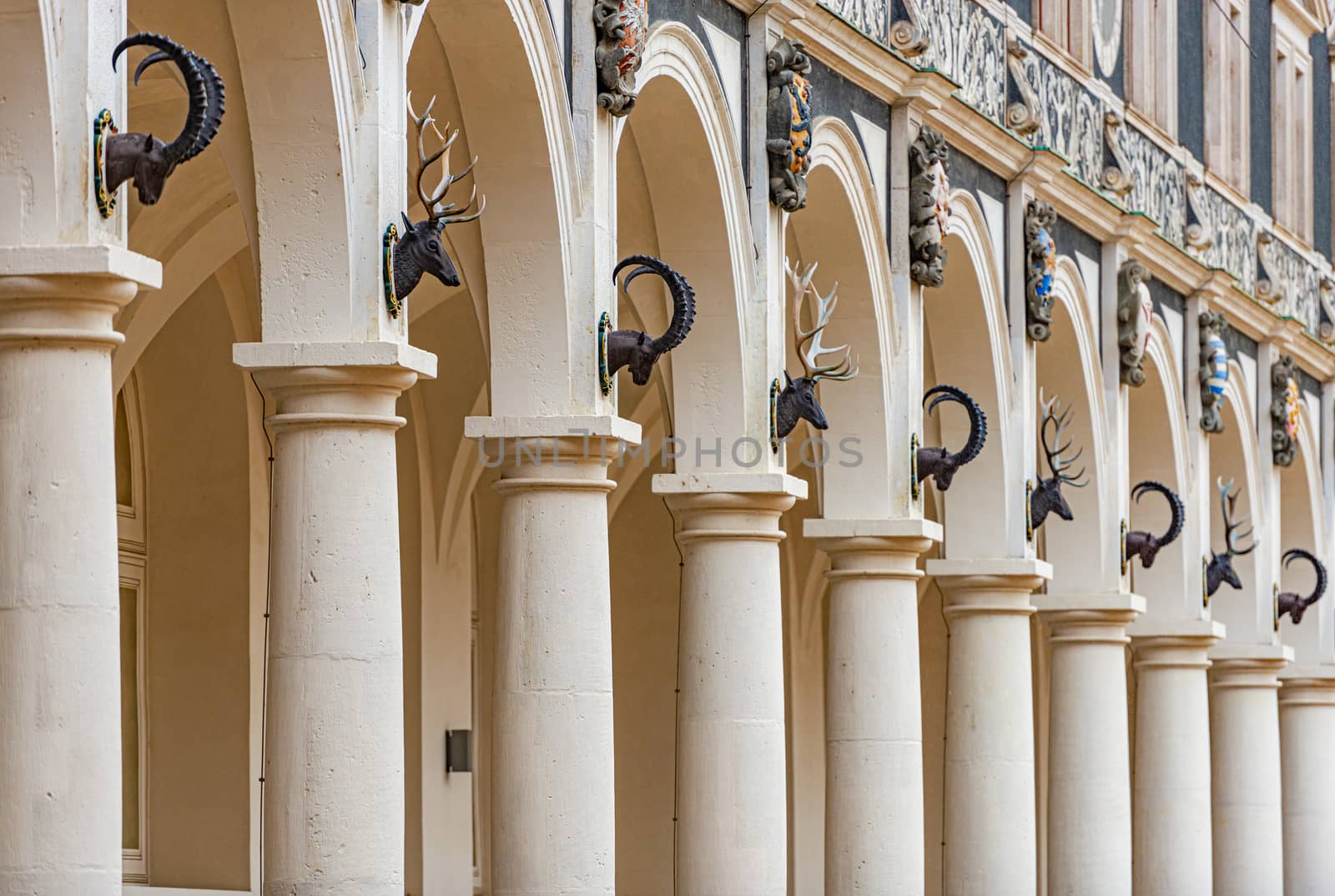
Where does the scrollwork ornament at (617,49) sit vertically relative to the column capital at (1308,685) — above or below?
above

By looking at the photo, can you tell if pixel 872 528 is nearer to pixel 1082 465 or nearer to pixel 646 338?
pixel 646 338

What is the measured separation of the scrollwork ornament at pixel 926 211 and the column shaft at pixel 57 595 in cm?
992

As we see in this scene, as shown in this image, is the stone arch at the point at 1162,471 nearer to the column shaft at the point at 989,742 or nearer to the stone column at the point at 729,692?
the column shaft at the point at 989,742

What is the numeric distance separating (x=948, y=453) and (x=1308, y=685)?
1233 cm

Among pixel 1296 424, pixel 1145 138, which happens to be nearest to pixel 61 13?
pixel 1145 138

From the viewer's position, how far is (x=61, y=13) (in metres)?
9.34

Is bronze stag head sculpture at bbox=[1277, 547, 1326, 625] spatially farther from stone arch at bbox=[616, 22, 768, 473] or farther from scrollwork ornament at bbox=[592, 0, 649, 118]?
scrollwork ornament at bbox=[592, 0, 649, 118]

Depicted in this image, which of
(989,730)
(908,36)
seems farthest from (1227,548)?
(908,36)

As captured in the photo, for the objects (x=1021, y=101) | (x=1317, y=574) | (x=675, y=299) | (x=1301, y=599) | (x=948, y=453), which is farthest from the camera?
(x=1317, y=574)

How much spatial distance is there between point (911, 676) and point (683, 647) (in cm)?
260

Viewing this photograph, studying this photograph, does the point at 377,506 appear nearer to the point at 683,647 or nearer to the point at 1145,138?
the point at 683,647

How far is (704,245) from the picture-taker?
15.8 meters

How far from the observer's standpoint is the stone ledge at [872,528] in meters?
17.9

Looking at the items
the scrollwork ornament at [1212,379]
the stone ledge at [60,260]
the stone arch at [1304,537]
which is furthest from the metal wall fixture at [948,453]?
the stone arch at [1304,537]
